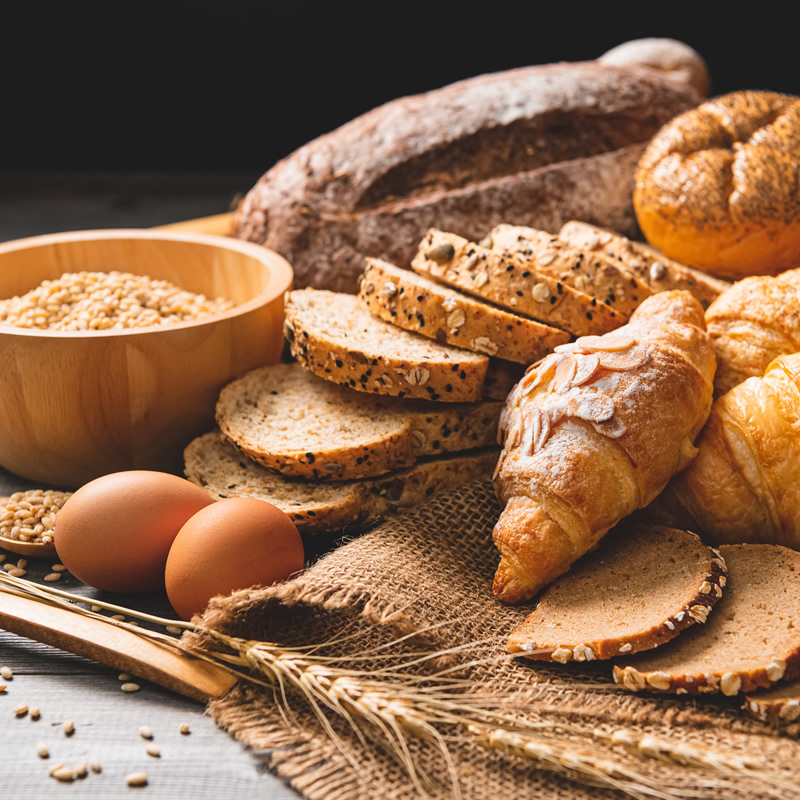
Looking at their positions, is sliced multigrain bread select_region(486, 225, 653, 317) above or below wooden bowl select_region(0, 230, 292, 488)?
above

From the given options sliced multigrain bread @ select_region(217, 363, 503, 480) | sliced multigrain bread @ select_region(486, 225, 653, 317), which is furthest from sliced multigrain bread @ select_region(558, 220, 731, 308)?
sliced multigrain bread @ select_region(217, 363, 503, 480)

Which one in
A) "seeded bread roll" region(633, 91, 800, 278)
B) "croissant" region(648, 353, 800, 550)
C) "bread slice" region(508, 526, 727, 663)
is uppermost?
"seeded bread roll" region(633, 91, 800, 278)

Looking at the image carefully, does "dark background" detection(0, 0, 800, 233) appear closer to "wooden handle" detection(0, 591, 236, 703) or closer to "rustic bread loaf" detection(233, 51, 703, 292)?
"rustic bread loaf" detection(233, 51, 703, 292)

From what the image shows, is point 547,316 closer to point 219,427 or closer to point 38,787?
point 219,427

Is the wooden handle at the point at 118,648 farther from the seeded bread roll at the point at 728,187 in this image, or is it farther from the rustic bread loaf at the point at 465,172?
the seeded bread roll at the point at 728,187

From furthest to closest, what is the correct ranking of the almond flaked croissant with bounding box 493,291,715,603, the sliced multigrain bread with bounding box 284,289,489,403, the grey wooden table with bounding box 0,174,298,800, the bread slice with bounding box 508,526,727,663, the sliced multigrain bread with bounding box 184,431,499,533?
A: 1. the sliced multigrain bread with bounding box 284,289,489,403
2. the sliced multigrain bread with bounding box 184,431,499,533
3. the almond flaked croissant with bounding box 493,291,715,603
4. the bread slice with bounding box 508,526,727,663
5. the grey wooden table with bounding box 0,174,298,800

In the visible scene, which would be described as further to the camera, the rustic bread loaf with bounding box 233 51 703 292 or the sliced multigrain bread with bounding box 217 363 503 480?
the rustic bread loaf with bounding box 233 51 703 292

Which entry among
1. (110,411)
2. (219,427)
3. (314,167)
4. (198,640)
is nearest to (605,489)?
(198,640)

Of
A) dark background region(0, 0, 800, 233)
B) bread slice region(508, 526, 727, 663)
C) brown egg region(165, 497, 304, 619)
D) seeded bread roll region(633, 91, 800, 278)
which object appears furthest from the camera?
dark background region(0, 0, 800, 233)
